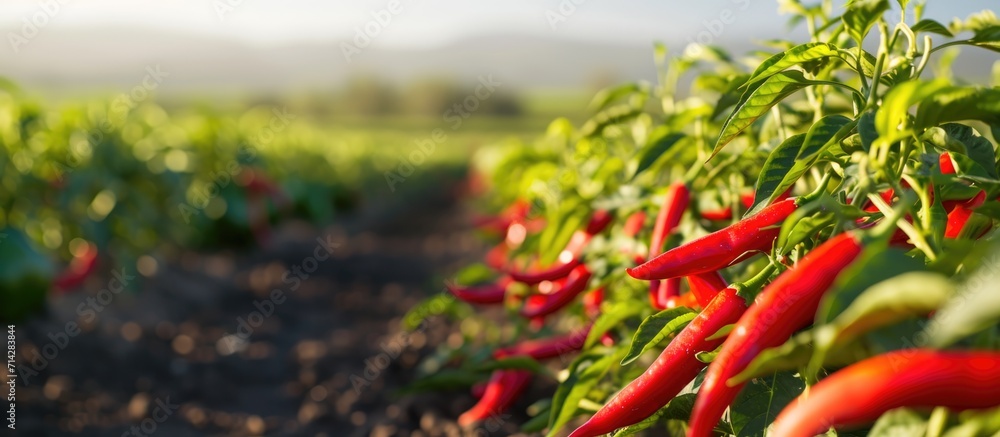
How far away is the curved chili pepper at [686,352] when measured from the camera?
3.84 ft

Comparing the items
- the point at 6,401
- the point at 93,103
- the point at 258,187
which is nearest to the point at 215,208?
the point at 258,187

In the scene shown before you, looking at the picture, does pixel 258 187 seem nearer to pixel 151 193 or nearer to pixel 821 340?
pixel 151 193

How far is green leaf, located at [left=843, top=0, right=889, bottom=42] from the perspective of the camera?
1175 mm

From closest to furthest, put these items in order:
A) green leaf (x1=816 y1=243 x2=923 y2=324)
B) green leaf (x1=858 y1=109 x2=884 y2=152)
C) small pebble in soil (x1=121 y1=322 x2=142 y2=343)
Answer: green leaf (x1=816 y1=243 x2=923 y2=324) < green leaf (x1=858 y1=109 x2=884 y2=152) < small pebble in soil (x1=121 y1=322 x2=142 y2=343)

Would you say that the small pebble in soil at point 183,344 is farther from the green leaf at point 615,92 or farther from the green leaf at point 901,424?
the green leaf at point 901,424

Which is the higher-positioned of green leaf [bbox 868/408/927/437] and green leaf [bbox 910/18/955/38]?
green leaf [bbox 910/18/955/38]

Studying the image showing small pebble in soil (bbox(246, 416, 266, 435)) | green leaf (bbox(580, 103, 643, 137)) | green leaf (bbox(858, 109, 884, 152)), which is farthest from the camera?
small pebble in soil (bbox(246, 416, 266, 435))

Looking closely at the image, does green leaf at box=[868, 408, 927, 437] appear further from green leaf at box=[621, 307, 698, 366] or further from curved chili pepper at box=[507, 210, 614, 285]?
curved chili pepper at box=[507, 210, 614, 285]

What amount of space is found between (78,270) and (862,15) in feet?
14.7

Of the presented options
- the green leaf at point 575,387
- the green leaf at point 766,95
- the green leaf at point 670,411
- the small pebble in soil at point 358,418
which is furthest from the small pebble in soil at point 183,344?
the green leaf at point 766,95

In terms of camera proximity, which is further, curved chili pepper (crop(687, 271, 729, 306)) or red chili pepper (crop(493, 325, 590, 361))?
red chili pepper (crop(493, 325, 590, 361))

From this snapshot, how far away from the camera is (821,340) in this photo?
775 mm

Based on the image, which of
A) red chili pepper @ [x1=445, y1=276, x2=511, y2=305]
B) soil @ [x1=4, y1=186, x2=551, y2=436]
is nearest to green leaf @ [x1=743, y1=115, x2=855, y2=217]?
red chili pepper @ [x1=445, y1=276, x2=511, y2=305]

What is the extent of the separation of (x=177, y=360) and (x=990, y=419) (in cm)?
393
